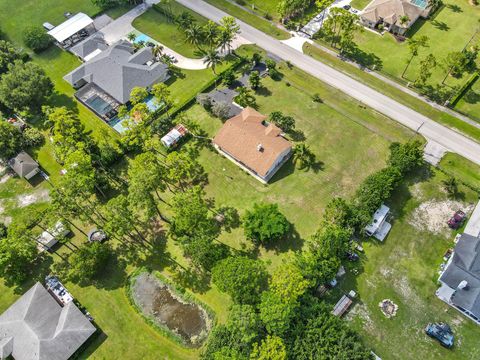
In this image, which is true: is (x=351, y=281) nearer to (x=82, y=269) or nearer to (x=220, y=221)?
(x=220, y=221)

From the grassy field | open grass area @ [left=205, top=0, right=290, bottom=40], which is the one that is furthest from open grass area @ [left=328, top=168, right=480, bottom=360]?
the grassy field

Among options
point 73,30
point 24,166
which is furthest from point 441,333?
point 73,30

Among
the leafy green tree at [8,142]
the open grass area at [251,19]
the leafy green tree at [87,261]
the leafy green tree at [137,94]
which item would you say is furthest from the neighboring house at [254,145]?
the leafy green tree at [8,142]

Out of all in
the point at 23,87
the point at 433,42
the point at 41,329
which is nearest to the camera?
the point at 41,329

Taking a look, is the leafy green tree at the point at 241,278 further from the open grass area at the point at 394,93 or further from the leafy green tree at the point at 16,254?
the open grass area at the point at 394,93

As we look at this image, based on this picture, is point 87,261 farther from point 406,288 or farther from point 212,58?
point 212,58

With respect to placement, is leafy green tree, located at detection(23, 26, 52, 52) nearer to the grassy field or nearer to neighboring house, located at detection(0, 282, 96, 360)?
the grassy field
